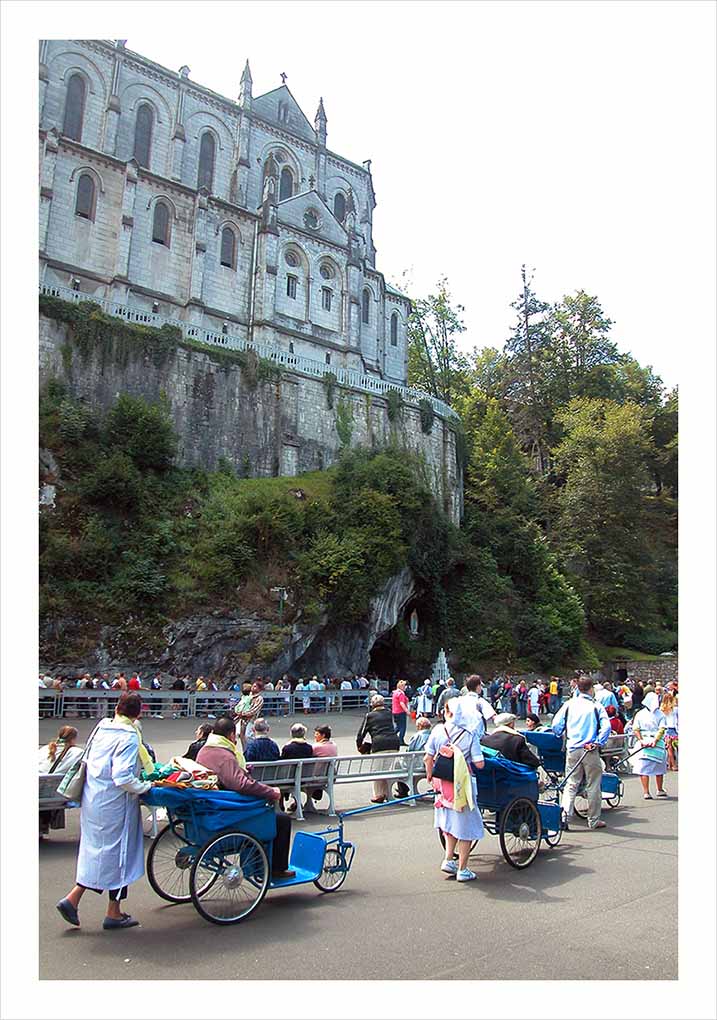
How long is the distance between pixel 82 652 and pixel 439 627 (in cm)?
1611

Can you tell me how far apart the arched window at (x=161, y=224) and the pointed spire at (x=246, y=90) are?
38.0 feet

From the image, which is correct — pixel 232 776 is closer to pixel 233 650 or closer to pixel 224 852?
pixel 224 852

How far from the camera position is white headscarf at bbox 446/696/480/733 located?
7223 mm

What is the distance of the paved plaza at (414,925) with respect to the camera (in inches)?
188

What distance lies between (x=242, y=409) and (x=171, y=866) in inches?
1077

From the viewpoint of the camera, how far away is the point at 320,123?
166 ft

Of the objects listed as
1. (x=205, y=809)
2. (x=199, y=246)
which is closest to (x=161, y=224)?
(x=199, y=246)

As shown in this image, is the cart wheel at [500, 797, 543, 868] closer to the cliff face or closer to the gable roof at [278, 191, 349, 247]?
the cliff face

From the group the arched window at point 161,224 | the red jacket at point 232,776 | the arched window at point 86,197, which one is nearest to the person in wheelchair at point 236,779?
the red jacket at point 232,776

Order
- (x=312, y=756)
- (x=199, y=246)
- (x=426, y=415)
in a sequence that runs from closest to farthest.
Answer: (x=312, y=756)
(x=426, y=415)
(x=199, y=246)

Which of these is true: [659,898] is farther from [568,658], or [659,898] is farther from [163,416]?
[568,658]

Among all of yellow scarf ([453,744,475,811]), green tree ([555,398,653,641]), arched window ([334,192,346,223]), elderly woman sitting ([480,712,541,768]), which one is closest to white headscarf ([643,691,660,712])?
elderly woman sitting ([480,712,541,768])

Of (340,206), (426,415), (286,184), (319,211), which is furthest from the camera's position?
(340,206)

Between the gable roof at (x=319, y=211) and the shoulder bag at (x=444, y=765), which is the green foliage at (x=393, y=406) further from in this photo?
the shoulder bag at (x=444, y=765)
